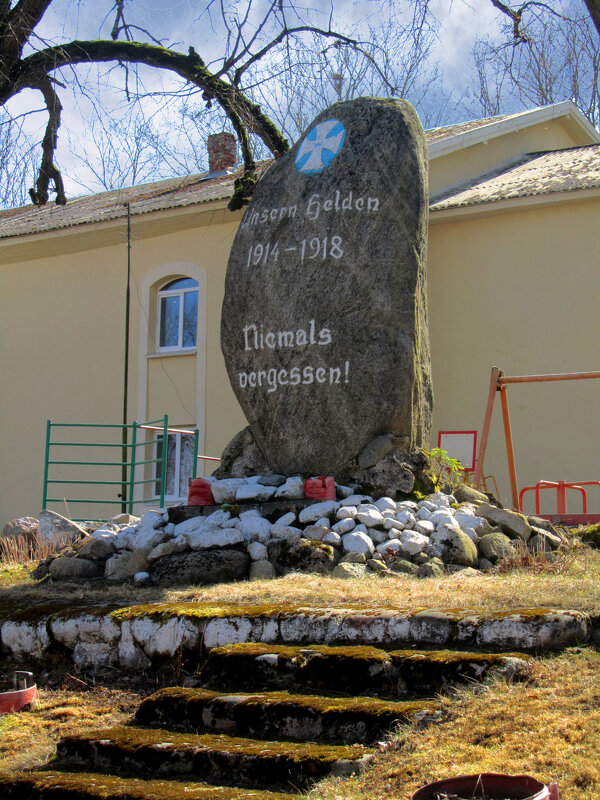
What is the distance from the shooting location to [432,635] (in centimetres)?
475

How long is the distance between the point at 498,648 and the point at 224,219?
11.4 m

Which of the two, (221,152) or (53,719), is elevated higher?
(221,152)

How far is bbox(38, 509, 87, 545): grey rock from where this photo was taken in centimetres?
902

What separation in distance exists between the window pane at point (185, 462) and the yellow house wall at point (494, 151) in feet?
18.0

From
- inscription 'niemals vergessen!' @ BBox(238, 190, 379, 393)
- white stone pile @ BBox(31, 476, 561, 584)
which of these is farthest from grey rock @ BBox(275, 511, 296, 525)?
inscription 'niemals vergessen!' @ BBox(238, 190, 379, 393)

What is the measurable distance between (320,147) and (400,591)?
16.8ft

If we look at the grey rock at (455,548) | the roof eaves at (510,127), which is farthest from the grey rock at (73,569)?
the roof eaves at (510,127)

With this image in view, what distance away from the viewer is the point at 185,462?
49.2 ft

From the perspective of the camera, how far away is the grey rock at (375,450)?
332 inches

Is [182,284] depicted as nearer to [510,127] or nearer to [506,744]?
[510,127]

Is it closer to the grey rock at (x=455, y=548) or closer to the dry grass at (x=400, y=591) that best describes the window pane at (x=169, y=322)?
the dry grass at (x=400, y=591)

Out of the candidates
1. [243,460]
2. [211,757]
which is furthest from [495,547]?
[211,757]

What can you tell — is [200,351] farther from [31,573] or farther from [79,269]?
[31,573]

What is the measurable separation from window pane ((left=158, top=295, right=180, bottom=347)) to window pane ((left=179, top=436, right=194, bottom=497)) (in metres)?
1.69
